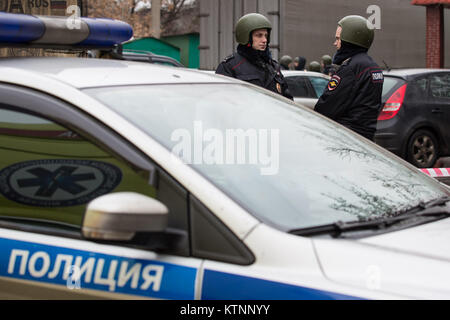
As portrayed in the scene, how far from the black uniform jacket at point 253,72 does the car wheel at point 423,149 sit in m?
5.03

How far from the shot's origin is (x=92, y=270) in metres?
2.41

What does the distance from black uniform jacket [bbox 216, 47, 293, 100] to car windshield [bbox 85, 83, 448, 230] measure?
2.89 m

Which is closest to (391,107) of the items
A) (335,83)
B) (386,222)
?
(335,83)

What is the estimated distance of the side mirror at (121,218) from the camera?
2205 mm

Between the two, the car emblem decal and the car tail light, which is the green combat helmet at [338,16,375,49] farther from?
the car tail light

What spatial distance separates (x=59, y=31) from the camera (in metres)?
3.51

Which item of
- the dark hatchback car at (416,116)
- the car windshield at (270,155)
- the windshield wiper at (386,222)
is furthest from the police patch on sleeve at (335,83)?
the dark hatchback car at (416,116)

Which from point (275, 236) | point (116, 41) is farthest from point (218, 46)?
point (275, 236)

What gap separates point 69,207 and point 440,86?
9.51 metres

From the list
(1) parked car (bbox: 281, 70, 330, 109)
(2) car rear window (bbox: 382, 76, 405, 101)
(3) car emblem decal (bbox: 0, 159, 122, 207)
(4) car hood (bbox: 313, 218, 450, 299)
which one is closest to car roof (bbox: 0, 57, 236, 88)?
(3) car emblem decal (bbox: 0, 159, 122, 207)

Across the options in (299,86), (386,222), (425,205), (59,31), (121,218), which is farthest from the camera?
(299,86)

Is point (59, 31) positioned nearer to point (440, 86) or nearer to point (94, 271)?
point (94, 271)

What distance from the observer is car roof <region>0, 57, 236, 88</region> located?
9.10 feet

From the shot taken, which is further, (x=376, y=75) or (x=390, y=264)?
(x=376, y=75)
